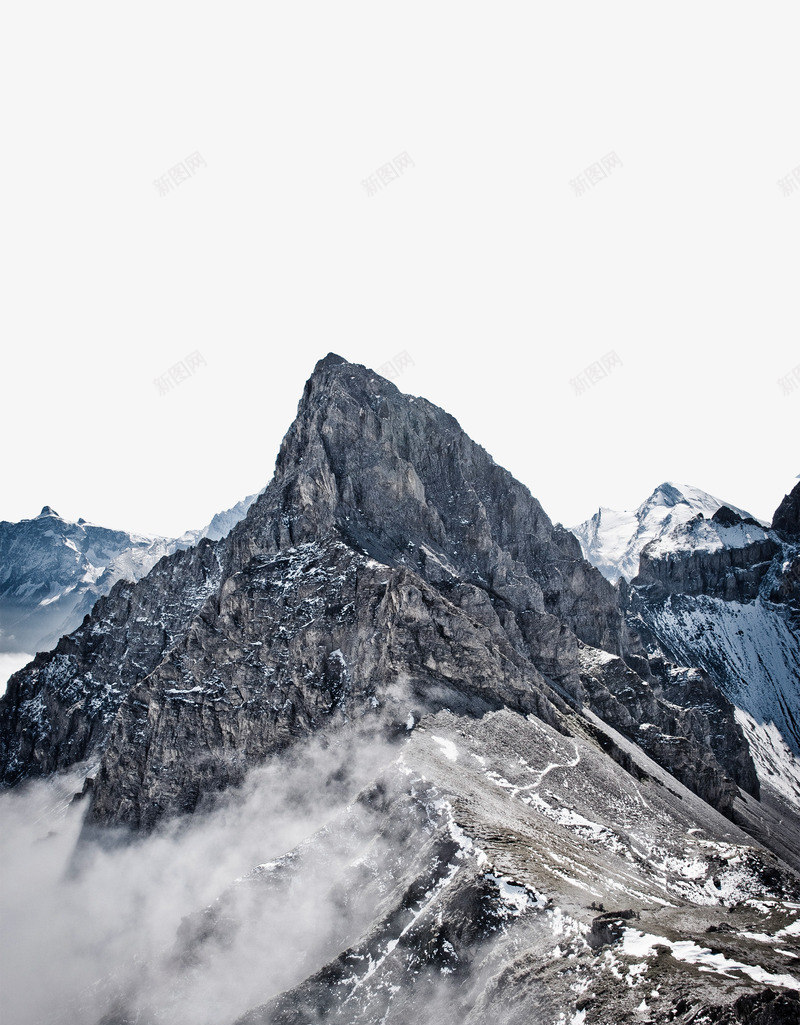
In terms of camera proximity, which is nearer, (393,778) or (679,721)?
(393,778)

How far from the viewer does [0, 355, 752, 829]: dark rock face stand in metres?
89.5

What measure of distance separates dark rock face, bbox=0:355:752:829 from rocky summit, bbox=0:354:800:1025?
637 mm

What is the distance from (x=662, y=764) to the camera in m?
109

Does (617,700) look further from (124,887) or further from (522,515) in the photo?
(124,887)

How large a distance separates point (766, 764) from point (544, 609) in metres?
94.1

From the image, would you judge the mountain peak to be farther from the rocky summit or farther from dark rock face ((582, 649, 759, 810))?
dark rock face ((582, 649, 759, 810))

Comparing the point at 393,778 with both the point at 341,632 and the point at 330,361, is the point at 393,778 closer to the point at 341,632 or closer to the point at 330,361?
the point at 341,632

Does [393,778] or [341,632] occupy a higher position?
[341,632]

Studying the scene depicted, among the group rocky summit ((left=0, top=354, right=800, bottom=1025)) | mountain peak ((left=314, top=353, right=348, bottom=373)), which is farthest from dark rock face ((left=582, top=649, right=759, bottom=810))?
mountain peak ((left=314, top=353, right=348, bottom=373))

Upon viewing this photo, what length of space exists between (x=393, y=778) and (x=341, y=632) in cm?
3411

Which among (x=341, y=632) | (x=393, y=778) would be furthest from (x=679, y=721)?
(x=393, y=778)

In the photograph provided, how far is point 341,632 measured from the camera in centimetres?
9356

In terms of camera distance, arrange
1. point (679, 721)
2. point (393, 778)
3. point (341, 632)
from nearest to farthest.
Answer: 1. point (393, 778)
2. point (341, 632)
3. point (679, 721)

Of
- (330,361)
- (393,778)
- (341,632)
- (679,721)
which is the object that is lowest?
(679,721)
